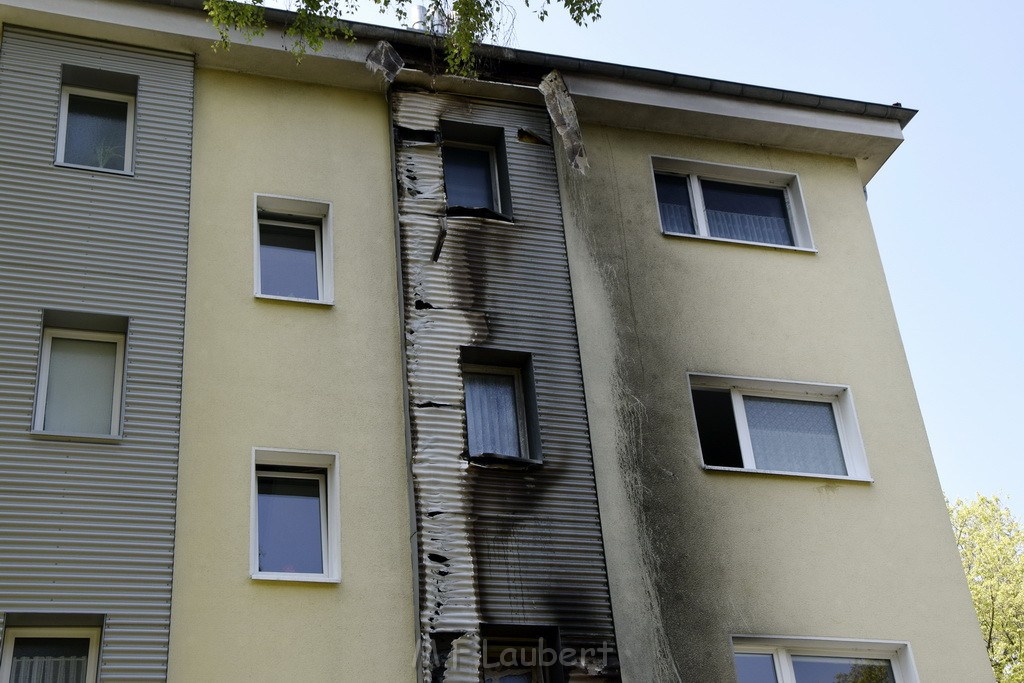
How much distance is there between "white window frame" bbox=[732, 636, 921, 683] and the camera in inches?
530

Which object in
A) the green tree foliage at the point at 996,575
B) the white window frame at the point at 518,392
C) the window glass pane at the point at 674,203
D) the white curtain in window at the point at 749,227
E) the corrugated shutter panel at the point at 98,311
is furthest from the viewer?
the green tree foliage at the point at 996,575

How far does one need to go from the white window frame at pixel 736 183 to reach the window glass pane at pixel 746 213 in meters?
0.08

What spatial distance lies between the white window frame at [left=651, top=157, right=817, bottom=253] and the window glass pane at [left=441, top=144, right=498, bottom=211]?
2.25m

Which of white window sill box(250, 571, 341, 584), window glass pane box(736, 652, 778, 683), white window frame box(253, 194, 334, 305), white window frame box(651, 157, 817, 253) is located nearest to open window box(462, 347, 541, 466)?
white window frame box(253, 194, 334, 305)

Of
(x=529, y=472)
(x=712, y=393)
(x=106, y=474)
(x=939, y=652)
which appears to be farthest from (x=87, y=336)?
(x=939, y=652)

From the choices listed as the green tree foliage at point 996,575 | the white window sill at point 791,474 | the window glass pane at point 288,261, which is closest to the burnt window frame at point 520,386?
the window glass pane at point 288,261

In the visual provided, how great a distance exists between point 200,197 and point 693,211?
6598 millimetres

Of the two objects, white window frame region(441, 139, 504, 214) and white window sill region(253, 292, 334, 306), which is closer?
white window sill region(253, 292, 334, 306)

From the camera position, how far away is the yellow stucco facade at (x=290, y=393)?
464 inches

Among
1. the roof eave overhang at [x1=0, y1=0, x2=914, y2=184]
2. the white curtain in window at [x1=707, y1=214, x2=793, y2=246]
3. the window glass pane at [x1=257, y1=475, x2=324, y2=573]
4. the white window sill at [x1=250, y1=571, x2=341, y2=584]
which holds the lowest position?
the white window sill at [x1=250, y1=571, x2=341, y2=584]

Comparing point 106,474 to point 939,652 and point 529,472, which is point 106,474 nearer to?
point 529,472

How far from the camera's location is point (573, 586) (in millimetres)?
12805

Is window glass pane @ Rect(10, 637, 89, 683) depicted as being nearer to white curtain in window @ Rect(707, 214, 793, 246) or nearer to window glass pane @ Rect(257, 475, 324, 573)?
window glass pane @ Rect(257, 475, 324, 573)

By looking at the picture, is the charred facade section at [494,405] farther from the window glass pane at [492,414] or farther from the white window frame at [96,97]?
the white window frame at [96,97]
